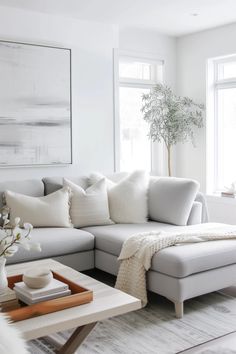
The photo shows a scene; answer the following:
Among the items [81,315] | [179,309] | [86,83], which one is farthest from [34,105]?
[81,315]

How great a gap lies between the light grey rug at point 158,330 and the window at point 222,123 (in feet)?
8.06

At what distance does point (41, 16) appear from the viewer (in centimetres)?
479

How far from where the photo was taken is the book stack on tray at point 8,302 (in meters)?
2.39

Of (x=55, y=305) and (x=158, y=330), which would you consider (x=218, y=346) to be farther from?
(x=55, y=305)

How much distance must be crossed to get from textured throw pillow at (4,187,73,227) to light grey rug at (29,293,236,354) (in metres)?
1.14

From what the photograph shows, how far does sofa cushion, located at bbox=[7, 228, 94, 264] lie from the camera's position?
3632mm

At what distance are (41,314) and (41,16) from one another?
3.42m

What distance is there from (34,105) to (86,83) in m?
0.70

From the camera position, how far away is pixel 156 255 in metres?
3.40

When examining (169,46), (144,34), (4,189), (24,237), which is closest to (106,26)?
(144,34)

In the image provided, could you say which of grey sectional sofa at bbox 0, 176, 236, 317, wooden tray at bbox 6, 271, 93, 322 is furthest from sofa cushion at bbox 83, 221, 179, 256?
wooden tray at bbox 6, 271, 93, 322

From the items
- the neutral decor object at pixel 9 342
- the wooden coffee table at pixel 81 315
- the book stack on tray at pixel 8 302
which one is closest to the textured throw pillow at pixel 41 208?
the wooden coffee table at pixel 81 315

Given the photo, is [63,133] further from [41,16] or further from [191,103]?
[191,103]

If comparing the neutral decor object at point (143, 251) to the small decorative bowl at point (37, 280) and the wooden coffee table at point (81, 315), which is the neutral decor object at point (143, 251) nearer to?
the wooden coffee table at point (81, 315)
